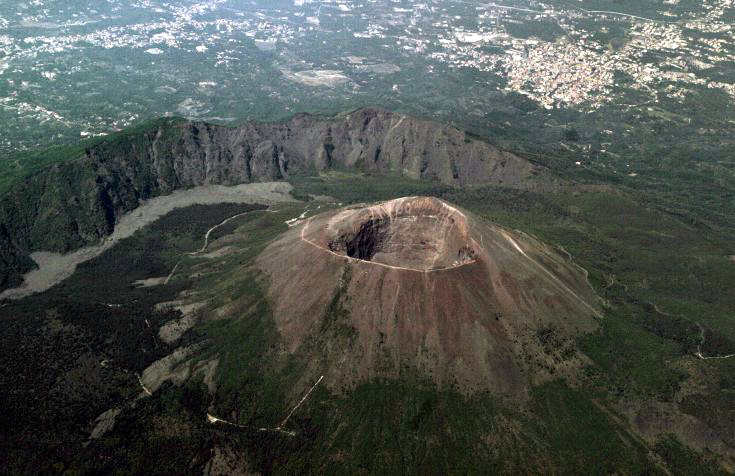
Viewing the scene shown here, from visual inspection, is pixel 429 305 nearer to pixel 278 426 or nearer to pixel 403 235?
pixel 403 235

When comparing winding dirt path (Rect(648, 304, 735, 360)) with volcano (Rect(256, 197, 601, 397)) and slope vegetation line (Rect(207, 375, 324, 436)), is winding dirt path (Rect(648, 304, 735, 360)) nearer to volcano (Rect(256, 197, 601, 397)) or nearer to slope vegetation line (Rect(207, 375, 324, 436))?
volcano (Rect(256, 197, 601, 397))

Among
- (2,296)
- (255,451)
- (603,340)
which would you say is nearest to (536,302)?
(603,340)

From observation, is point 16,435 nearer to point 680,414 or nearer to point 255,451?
point 255,451

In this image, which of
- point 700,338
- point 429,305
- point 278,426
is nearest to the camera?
point 278,426

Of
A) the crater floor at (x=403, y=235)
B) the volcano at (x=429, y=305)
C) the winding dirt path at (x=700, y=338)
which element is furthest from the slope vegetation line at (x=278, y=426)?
the winding dirt path at (x=700, y=338)

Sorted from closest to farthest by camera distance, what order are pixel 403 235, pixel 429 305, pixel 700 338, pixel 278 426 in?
pixel 278 426 → pixel 429 305 → pixel 700 338 → pixel 403 235

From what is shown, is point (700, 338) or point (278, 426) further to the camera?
point (700, 338)

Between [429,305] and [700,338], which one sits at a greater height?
[429,305]

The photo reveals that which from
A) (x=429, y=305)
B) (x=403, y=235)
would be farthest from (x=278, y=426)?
(x=403, y=235)

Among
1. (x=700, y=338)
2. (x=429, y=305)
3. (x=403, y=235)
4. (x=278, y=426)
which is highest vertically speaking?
(x=403, y=235)
